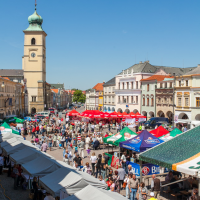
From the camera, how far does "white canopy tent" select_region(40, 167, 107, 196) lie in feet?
32.9

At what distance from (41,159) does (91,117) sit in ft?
89.8

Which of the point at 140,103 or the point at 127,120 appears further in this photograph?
the point at 140,103

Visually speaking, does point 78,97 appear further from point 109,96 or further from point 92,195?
point 92,195

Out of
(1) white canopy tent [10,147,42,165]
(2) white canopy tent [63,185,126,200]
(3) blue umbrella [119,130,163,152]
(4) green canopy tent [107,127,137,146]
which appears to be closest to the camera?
(2) white canopy tent [63,185,126,200]

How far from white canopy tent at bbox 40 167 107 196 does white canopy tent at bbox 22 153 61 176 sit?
2.81ft

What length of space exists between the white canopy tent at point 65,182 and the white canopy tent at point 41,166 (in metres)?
0.86

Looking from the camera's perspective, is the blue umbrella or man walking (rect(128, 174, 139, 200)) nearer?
man walking (rect(128, 174, 139, 200))

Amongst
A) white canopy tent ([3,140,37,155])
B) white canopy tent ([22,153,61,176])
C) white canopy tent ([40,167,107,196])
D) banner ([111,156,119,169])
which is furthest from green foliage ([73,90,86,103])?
white canopy tent ([40,167,107,196])

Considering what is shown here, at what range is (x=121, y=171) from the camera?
534 inches

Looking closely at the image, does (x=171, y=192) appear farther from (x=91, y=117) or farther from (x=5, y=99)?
(x=5, y=99)

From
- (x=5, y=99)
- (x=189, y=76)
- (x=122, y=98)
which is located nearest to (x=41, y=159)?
(x=189, y=76)

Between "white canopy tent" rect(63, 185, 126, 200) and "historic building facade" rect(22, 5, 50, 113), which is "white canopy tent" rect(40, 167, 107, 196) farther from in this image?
"historic building facade" rect(22, 5, 50, 113)

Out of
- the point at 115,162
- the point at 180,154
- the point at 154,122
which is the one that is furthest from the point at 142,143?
the point at 154,122

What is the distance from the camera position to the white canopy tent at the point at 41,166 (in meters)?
12.3
